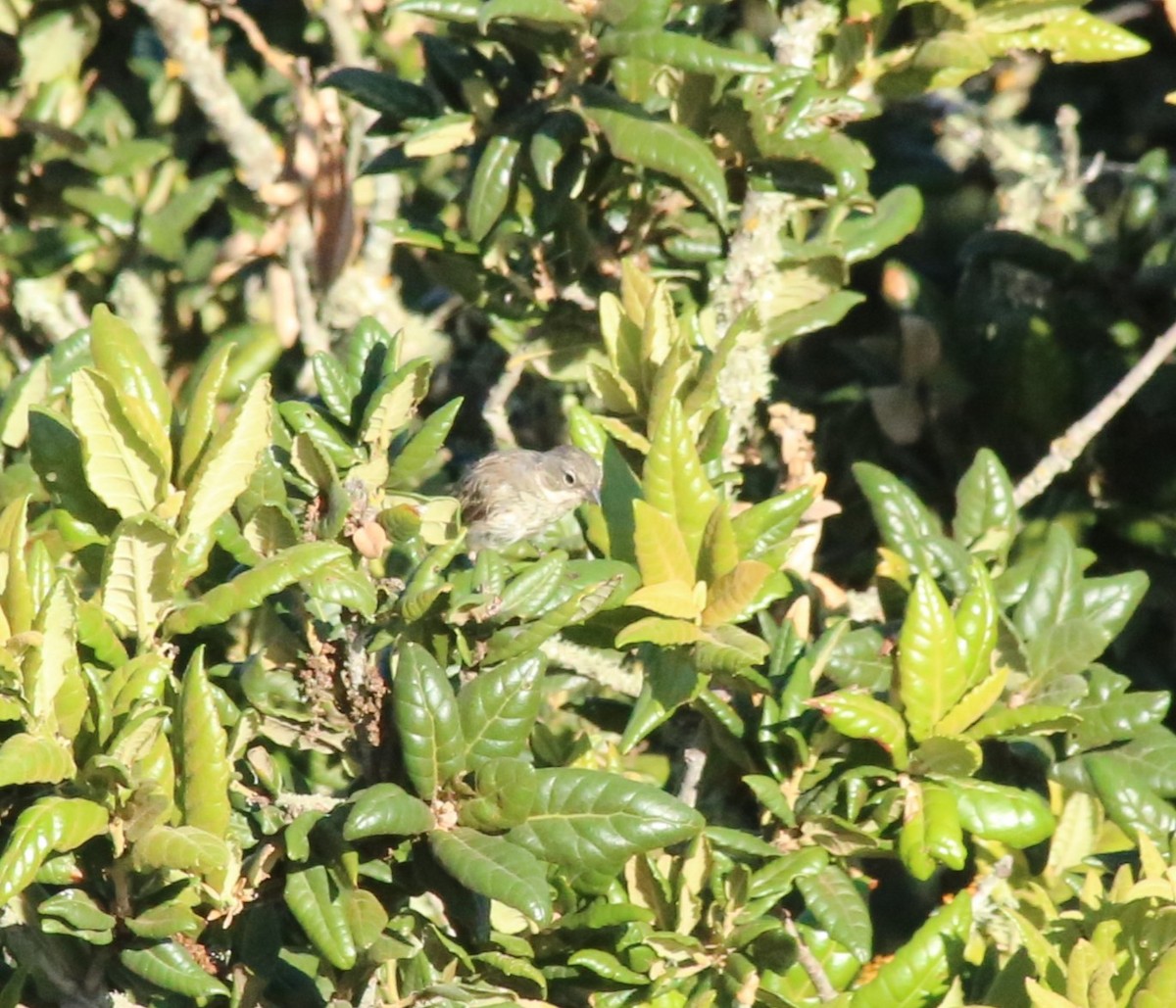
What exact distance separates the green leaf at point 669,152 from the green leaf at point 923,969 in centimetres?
107

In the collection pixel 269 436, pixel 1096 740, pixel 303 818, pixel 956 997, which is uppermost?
pixel 269 436

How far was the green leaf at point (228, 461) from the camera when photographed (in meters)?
1.86

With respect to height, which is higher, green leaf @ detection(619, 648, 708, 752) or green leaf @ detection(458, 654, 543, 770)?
green leaf @ detection(458, 654, 543, 770)

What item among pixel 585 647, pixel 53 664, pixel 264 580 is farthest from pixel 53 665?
pixel 585 647

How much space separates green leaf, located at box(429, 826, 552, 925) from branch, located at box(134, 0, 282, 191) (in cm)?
220

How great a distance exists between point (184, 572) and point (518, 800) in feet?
1.54

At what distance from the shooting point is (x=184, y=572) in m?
1.89

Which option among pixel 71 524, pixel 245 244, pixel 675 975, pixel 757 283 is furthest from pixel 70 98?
pixel 675 975

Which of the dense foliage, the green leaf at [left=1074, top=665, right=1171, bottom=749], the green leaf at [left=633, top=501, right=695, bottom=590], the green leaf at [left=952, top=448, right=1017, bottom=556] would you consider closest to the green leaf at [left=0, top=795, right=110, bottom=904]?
the dense foliage

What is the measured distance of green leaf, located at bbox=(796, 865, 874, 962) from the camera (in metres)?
2.03

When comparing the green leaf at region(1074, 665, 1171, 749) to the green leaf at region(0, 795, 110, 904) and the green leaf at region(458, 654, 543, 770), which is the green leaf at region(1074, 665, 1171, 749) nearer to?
the green leaf at region(458, 654, 543, 770)

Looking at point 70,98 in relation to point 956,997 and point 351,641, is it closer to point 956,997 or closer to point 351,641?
point 351,641

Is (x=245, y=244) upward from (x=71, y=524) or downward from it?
downward

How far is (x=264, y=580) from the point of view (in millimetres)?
1804
